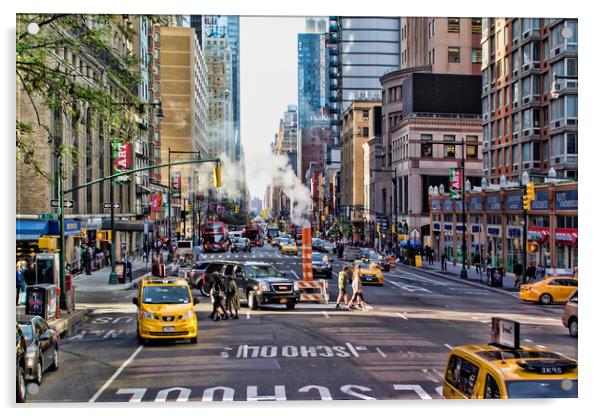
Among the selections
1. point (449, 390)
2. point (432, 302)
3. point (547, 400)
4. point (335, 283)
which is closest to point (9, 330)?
point (449, 390)

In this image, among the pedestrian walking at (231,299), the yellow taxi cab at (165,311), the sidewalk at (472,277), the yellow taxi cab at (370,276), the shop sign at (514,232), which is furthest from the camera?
the yellow taxi cab at (370,276)

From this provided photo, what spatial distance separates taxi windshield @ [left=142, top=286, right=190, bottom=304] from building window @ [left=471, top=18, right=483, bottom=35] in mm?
10459

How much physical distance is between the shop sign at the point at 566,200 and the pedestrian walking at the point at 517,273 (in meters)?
3.64

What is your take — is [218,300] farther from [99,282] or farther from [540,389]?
[540,389]

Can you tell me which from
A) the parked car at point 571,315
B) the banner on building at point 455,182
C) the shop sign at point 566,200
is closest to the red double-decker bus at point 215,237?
the banner on building at point 455,182

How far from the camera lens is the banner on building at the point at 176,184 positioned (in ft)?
116

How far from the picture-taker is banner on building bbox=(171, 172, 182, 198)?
35.3 m

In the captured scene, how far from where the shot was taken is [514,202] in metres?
31.2

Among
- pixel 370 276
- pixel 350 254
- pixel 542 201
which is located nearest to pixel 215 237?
pixel 370 276

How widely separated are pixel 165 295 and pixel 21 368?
6.34 m

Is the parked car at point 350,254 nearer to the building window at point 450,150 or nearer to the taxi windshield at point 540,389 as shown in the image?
the building window at point 450,150

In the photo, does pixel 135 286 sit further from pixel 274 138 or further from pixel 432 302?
pixel 432 302

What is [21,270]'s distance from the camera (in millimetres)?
20188

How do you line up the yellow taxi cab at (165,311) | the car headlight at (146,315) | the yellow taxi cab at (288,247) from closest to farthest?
the yellow taxi cab at (165,311) → the car headlight at (146,315) → the yellow taxi cab at (288,247)
